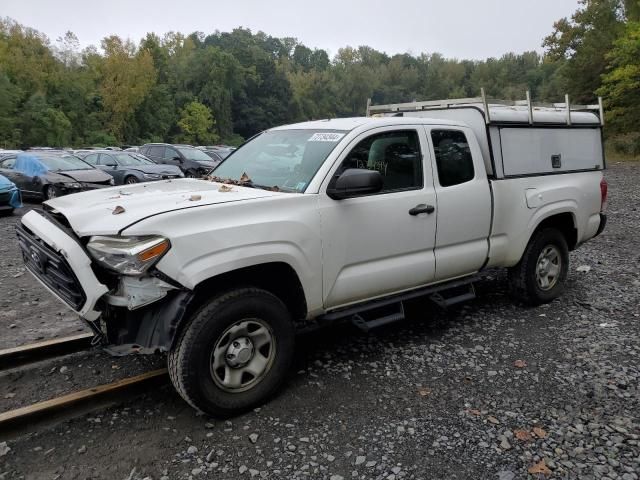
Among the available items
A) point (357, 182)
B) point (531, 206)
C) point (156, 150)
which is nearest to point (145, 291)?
point (357, 182)

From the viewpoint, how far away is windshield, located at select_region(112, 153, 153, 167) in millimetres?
17297

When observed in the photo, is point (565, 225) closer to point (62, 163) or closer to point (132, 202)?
point (132, 202)

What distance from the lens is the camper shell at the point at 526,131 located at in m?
4.86

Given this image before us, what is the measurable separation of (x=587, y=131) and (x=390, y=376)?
12.6ft

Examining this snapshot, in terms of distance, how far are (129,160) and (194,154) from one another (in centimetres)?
310

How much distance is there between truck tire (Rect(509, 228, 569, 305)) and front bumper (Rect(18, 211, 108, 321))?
404cm

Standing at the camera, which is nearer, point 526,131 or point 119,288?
point 119,288

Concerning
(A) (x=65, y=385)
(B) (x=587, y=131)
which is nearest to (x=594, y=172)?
(B) (x=587, y=131)

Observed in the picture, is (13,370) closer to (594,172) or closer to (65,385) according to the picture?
(65,385)

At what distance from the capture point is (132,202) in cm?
341

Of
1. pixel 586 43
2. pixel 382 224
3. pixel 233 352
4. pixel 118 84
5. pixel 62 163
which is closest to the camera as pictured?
pixel 233 352

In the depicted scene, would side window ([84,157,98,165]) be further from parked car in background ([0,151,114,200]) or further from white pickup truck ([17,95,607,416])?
white pickup truck ([17,95,607,416])

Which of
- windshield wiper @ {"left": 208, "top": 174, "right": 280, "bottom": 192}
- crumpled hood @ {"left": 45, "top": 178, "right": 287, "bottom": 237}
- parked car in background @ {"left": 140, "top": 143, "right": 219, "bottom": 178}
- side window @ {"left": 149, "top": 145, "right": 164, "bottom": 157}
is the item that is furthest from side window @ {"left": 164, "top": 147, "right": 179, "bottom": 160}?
crumpled hood @ {"left": 45, "top": 178, "right": 287, "bottom": 237}

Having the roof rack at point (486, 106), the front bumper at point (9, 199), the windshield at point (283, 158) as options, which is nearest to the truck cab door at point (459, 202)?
the roof rack at point (486, 106)
